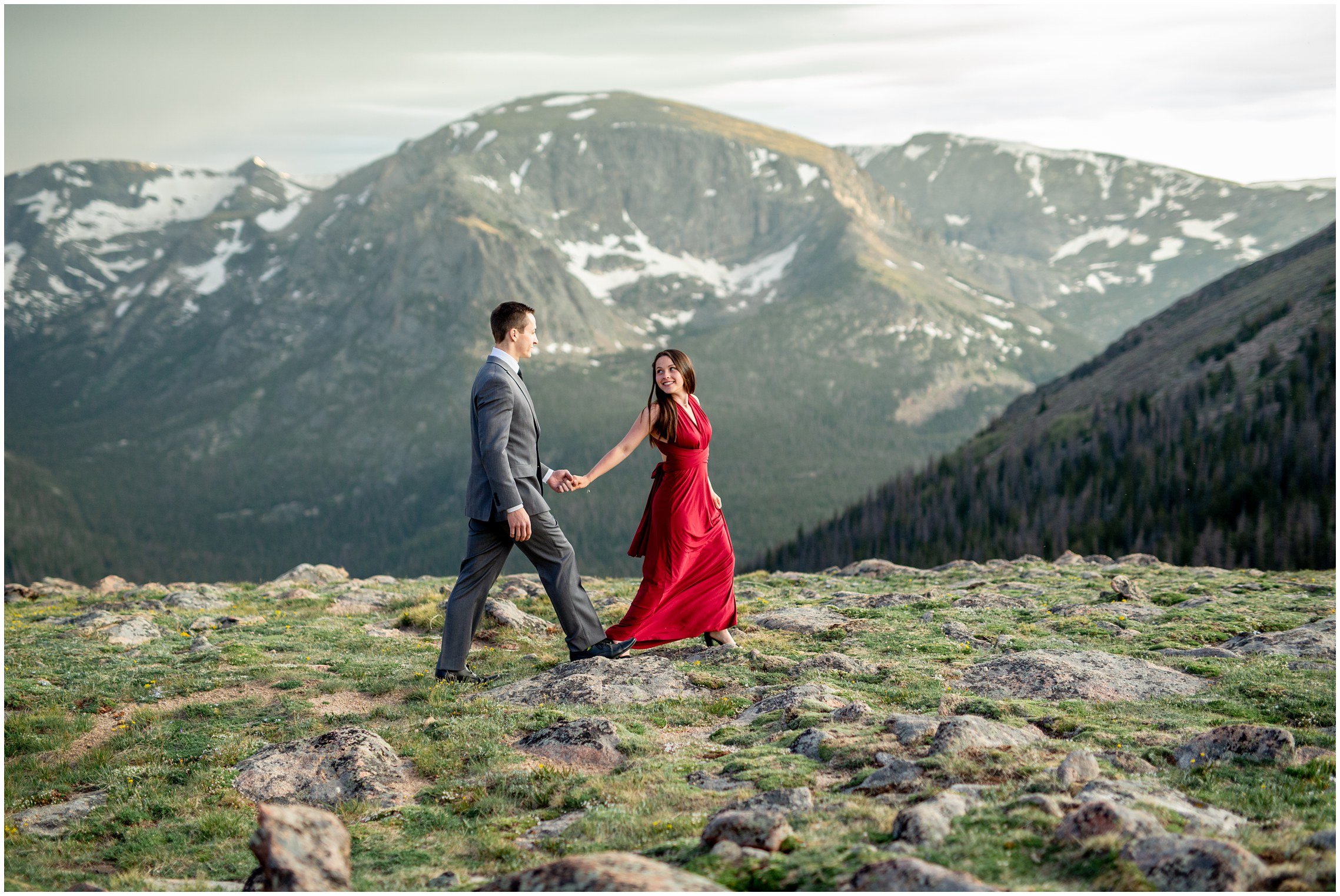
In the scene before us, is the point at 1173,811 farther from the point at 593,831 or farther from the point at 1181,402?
the point at 1181,402

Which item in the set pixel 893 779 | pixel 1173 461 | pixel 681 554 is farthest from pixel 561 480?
pixel 1173 461

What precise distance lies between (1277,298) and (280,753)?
133559 mm

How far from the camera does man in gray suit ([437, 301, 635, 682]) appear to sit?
471 inches

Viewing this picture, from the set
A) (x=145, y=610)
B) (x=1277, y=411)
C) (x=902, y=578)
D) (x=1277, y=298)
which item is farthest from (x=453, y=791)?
(x=1277, y=298)

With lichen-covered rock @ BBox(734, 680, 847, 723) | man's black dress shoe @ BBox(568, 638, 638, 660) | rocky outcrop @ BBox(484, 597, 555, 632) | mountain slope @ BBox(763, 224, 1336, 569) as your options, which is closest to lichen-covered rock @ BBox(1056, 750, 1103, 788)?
lichen-covered rock @ BBox(734, 680, 847, 723)

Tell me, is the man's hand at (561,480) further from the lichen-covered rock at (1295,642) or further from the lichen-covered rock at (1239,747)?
the lichen-covered rock at (1295,642)

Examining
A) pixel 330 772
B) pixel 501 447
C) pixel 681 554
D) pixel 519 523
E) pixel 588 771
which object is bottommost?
pixel 330 772

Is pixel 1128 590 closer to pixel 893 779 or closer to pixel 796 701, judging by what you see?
pixel 796 701

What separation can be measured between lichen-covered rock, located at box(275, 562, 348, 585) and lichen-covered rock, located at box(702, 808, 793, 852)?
66.9ft

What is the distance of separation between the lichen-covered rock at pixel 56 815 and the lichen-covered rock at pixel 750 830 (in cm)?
607

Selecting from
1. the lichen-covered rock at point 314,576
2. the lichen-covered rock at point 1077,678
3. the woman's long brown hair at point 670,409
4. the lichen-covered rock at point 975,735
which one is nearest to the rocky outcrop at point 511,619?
the woman's long brown hair at point 670,409

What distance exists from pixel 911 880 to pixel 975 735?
3.27 m

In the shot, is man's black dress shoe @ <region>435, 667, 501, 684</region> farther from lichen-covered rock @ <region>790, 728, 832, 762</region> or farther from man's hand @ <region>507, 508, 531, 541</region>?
lichen-covered rock @ <region>790, 728, 832, 762</region>

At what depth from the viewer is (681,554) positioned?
13375 mm
